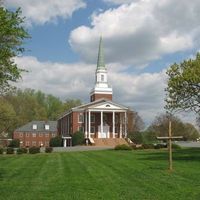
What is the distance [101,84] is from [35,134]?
2185cm

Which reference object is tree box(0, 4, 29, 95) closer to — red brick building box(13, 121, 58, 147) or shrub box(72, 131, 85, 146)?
shrub box(72, 131, 85, 146)

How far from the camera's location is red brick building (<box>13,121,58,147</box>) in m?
99.1

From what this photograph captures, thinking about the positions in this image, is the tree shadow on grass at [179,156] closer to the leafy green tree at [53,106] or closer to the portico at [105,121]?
the portico at [105,121]

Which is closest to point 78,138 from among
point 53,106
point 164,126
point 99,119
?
point 99,119

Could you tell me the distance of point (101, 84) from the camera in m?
88.8

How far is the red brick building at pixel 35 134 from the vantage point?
3903 inches

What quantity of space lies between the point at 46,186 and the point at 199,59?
20488 mm

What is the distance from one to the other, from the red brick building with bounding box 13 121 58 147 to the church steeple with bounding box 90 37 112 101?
17.9m

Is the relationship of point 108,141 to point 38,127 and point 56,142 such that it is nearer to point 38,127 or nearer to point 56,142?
point 56,142

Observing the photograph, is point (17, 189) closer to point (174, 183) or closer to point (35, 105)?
point (174, 183)

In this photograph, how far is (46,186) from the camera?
16188 mm

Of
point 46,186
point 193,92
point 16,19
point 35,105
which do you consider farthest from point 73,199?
point 35,105

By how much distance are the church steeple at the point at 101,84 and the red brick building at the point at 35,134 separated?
17871 mm

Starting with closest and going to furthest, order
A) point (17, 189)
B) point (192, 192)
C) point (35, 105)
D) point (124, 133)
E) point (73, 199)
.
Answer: point (73, 199) < point (192, 192) < point (17, 189) < point (124, 133) < point (35, 105)
